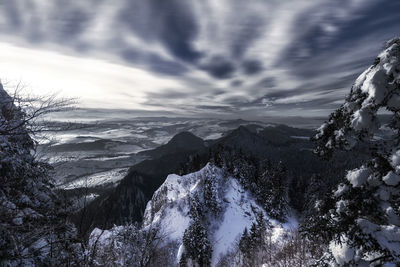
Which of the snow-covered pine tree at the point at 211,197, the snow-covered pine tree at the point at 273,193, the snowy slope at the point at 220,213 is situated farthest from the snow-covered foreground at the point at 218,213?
the snow-covered pine tree at the point at 273,193

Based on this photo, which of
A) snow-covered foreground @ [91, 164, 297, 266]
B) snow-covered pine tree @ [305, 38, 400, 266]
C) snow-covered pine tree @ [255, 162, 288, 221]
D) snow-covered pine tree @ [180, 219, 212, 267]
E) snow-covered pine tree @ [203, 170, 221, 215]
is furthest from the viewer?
snow-covered pine tree @ [255, 162, 288, 221]

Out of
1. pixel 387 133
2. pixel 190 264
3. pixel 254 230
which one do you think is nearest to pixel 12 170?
pixel 387 133

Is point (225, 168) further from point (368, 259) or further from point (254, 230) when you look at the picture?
point (368, 259)

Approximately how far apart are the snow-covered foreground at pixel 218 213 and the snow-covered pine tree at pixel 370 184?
41428 millimetres

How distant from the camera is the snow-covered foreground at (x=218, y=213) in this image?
45.9 m

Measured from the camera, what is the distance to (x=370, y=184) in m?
4.31

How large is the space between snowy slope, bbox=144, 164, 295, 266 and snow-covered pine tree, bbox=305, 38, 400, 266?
42013mm

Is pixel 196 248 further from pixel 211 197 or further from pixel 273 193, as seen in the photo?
pixel 273 193

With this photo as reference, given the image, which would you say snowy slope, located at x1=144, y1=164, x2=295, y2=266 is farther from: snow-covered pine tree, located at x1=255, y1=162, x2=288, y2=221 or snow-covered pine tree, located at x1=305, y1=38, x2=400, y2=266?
snow-covered pine tree, located at x1=305, y1=38, x2=400, y2=266

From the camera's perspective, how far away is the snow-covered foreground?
45.9 m

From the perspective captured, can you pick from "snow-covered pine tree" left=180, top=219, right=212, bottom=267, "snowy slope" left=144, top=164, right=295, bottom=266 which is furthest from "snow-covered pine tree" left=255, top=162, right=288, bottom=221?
Answer: "snow-covered pine tree" left=180, top=219, right=212, bottom=267

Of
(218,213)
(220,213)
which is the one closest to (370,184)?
(218,213)

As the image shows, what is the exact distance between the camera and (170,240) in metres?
46.2

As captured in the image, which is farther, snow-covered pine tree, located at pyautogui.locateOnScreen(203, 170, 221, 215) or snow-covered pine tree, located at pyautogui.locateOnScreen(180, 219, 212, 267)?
snow-covered pine tree, located at pyautogui.locateOnScreen(203, 170, 221, 215)
